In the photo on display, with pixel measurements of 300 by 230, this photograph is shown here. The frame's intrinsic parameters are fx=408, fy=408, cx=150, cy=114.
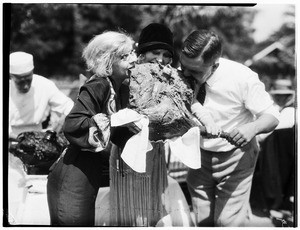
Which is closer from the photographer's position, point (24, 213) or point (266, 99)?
point (266, 99)

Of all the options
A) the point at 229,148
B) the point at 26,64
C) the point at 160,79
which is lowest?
the point at 229,148

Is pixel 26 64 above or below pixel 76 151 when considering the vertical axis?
above

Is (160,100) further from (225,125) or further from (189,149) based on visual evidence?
(225,125)

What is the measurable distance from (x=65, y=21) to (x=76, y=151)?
1336 centimetres

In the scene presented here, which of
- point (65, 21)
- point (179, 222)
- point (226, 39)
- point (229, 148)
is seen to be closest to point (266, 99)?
point (229, 148)

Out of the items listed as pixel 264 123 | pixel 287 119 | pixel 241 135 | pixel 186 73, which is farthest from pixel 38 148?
pixel 287 119

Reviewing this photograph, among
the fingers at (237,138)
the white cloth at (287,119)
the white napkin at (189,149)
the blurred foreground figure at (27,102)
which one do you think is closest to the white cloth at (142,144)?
the white napkin at (189,149)

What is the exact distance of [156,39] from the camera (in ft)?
8.51

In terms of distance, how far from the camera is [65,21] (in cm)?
1498

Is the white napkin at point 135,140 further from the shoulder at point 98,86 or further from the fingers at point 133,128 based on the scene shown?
the shoulder at point 98,86

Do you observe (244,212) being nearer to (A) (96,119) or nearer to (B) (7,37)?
(A) (96,119)

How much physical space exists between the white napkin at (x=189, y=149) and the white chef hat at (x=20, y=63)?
1.79 meters

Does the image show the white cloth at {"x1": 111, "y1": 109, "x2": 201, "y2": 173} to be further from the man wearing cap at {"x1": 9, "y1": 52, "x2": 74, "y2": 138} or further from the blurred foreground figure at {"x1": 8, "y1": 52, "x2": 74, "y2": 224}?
the man wearing cap at {"x1": 9, "y1": 52, "x2": 74, "y2": 138}

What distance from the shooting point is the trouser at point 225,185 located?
2760mm
